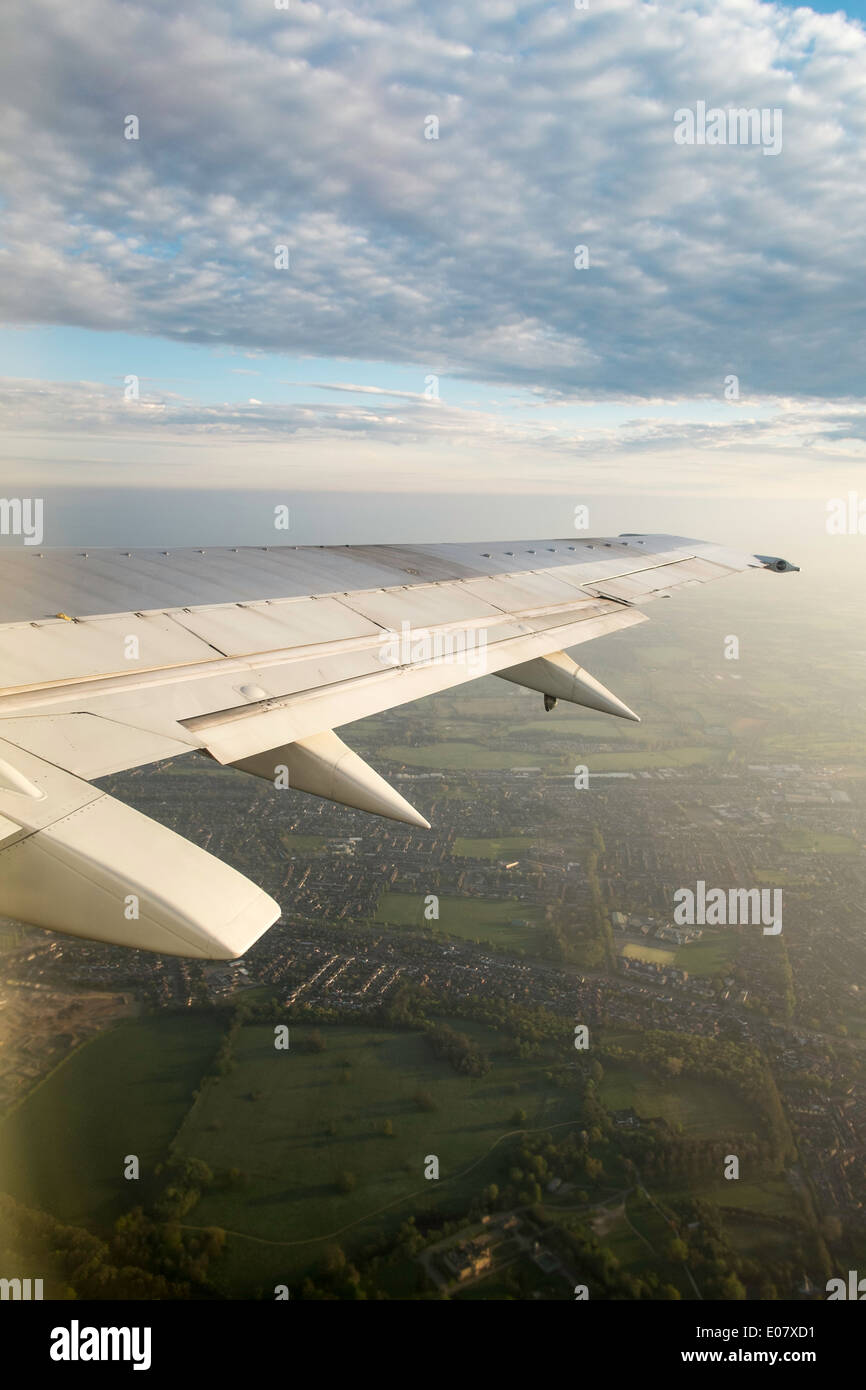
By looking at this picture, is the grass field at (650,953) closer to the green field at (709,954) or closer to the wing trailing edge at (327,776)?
the green field at (709,954)

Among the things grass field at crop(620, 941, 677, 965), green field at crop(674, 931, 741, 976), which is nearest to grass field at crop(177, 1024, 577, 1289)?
grass field at crop(620, 941, 677, 965)

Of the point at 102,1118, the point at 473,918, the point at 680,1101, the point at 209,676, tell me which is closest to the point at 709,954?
the point at 680,1101

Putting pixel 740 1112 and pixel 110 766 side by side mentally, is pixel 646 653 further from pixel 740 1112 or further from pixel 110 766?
pixel 110 766

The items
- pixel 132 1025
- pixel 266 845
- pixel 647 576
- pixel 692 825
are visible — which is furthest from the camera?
pixel 692 825

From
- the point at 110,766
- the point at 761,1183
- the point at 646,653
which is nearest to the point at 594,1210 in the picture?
the point at 761,1183

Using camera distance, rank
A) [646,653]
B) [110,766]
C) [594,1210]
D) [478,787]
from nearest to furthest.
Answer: [110,766], [594,1210], [478,787], [646,653]

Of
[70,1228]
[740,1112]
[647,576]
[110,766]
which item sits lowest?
[740,1112]
